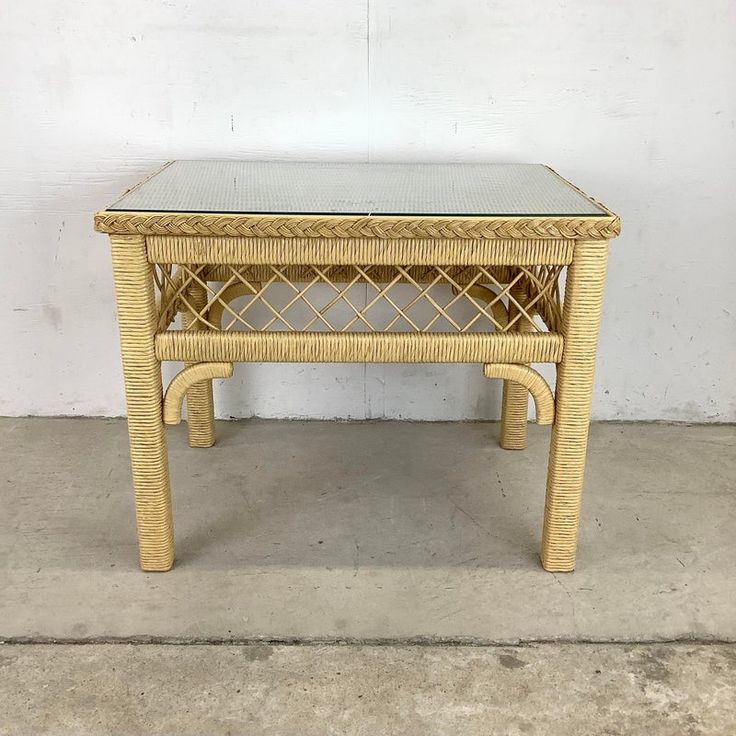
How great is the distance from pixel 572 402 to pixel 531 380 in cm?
7

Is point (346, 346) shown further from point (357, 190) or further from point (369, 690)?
point (369, 690)

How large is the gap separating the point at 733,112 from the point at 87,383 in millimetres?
1387

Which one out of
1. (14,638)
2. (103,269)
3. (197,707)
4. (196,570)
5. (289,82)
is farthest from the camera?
(103,269)

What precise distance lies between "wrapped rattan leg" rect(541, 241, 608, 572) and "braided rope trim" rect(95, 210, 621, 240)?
4cm

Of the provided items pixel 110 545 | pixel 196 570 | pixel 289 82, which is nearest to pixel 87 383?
pixel 110 545

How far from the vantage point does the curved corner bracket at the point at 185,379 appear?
1.13 m

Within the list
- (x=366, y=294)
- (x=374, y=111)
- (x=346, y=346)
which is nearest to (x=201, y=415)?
(x=366, y=294)

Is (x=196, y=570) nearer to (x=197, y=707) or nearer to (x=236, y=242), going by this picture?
(x=197, y=707)

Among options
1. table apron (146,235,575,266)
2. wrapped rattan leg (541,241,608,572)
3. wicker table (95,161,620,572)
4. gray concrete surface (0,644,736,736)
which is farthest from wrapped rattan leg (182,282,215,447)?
wrapped rattan leg (541,241,608,572)

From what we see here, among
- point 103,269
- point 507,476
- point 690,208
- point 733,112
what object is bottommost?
point 507,476

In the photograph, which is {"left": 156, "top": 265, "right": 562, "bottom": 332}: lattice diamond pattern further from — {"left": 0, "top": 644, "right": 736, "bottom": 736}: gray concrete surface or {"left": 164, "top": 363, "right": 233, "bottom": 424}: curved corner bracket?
{"left": 0, "top": 644, "right": 736, "bottom": 736}: gray concrete surface

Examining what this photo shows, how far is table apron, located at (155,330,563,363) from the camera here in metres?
1.11

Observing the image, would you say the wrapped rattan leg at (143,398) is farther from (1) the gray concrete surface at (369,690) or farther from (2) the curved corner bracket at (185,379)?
(1) the gray concrete surface at (369,690)

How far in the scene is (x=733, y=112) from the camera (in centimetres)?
150
